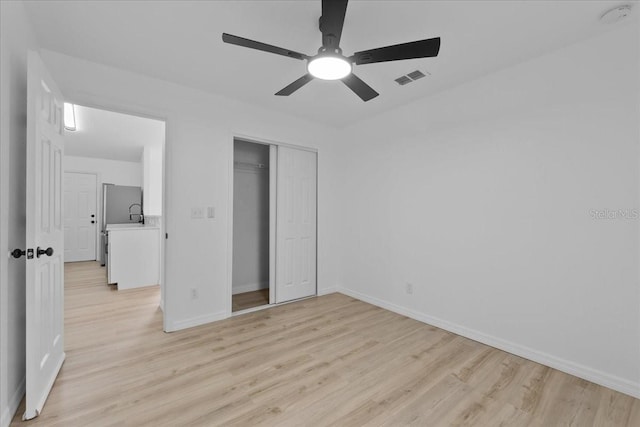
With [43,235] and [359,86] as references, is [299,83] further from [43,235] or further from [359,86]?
[43,235]

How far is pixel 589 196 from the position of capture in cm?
212

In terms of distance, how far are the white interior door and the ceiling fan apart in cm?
123

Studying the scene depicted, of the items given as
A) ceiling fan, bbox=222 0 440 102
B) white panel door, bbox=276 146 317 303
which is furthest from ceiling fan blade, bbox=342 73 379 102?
white panel door, bbox=276 146 317 303

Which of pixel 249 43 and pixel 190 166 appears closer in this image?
pixel 249 43

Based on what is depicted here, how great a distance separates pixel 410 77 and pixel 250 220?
2.97 metres

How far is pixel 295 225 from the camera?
12.9 ft

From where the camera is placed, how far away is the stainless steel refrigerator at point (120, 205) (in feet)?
21.7

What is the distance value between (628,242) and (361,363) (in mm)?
2094

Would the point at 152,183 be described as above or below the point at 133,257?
above

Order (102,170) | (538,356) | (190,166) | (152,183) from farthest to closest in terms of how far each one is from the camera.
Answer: (102,170), (152,183), (190,166), (538,356)

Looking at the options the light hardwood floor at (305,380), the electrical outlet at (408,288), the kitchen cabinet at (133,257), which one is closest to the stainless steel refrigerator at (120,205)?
the kitchen cabinet at (133,257)

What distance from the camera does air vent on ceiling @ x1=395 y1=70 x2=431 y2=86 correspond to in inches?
104

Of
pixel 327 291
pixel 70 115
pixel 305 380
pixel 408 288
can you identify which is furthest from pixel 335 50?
pixel 70 115

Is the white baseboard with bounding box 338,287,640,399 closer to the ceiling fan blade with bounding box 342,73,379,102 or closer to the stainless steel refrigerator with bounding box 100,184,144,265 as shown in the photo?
the ceiling fan blade with bounding box 342,73,379,102
